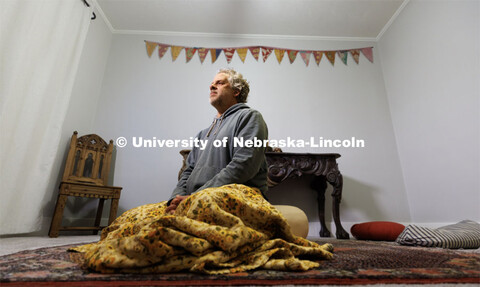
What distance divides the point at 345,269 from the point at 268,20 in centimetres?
301

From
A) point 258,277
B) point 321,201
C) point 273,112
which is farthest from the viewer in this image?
point 273,112

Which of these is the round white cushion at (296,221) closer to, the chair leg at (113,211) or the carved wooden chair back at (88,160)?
the chair leg at (113,211)

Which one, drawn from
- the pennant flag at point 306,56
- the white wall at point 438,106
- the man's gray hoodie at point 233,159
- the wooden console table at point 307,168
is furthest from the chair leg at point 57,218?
the white wall at point 438,106

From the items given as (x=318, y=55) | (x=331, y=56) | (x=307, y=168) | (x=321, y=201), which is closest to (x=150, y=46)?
(x=318, y=55)

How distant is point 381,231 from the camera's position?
6.00ft

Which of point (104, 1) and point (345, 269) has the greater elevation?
point (104, 1)

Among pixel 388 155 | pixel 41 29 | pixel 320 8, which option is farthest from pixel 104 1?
pixel 388 155

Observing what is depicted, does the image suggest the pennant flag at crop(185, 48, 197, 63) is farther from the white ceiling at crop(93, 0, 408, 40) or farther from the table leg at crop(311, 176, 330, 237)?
the table leg at crop(311, 176, 330, 237)

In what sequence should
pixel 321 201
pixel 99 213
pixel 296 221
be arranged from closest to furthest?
pixel 296 221 → pixel 99 213 → pixel 321 201

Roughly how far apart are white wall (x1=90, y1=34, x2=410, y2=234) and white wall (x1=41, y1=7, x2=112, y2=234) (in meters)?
0.10

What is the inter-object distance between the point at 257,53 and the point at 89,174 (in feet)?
7.91

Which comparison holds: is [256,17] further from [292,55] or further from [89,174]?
[89,174]

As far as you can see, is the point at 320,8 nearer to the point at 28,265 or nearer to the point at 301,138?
the point at 301,138

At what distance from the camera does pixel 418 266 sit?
70 cm
